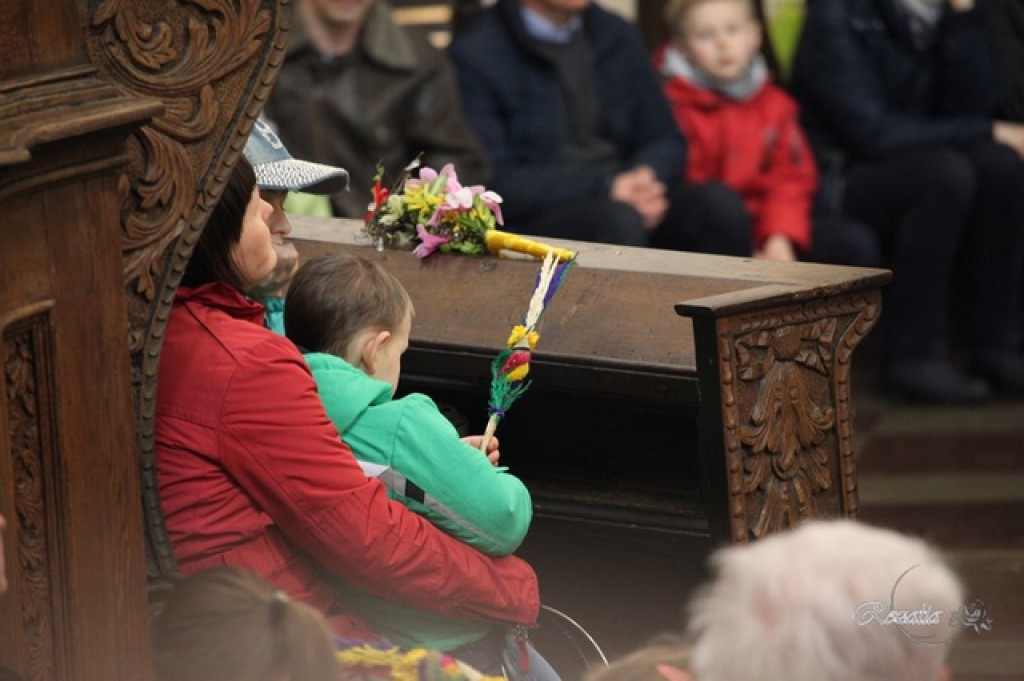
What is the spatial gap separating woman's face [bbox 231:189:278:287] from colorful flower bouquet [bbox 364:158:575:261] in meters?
1.03

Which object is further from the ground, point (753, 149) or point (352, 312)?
point (352, 312)

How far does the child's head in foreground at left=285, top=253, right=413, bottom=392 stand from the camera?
3043 mm

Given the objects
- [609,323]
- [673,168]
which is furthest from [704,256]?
[673,168]

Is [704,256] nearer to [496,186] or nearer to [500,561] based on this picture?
[500,561]

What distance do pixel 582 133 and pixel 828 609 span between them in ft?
14.7

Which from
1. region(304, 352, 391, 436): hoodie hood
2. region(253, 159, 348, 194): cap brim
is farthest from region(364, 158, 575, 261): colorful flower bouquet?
region(304, 352, 391, 436): hoodie hood

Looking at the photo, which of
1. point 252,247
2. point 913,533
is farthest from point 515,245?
point 913,533

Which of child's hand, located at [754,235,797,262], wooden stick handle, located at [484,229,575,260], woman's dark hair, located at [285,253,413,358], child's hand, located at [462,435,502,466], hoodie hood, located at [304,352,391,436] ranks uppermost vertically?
woman's dark hair, located at [285,253,413,358]

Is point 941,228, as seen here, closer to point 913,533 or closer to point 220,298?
point 913,533

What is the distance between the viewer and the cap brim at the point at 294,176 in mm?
3141

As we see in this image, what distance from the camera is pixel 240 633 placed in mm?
2291

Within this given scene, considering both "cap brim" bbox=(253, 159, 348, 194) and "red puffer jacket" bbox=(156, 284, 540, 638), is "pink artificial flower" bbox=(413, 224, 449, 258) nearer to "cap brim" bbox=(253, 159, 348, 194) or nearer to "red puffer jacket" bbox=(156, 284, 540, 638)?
"cap brim" bbox=(253, 159, 348, 194)

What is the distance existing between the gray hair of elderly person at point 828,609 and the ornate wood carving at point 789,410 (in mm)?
1486

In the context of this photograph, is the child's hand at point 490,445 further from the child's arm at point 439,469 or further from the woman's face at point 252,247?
the woman's face at point 252,247
